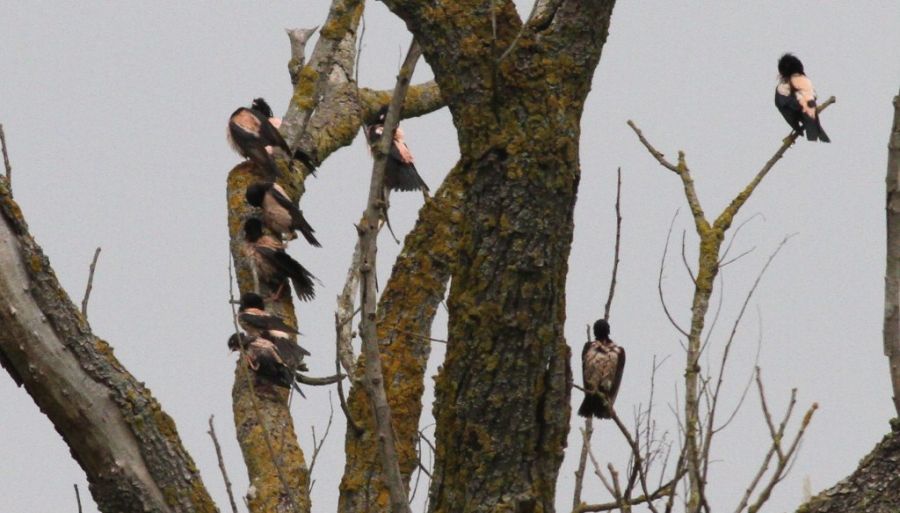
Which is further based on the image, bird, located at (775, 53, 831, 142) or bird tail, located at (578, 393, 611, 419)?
bird, located at (775, 53, 831, 142)

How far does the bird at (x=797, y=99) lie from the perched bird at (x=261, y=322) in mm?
3993

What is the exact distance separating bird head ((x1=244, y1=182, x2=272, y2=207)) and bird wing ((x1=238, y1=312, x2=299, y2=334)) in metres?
0.69

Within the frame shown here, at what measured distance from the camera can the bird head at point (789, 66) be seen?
1027cm

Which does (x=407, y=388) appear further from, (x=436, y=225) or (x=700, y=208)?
(x=700, y=208)

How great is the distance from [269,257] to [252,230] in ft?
1.36

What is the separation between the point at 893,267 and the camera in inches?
112

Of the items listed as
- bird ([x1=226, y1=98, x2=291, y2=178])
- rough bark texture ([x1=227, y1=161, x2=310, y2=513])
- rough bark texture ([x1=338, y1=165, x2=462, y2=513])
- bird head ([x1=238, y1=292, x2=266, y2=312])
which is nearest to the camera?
rough bark texture ([x1=338, y1=165, x2=462, y2=513])

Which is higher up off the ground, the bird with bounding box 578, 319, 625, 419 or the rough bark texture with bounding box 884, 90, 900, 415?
the bird with bounding box 578, 319, 625, 419

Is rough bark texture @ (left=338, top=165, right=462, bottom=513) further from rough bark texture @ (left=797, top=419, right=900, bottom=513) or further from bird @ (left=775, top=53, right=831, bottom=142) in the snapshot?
bird @ (left=775, top=53, right=831, bottom=142)

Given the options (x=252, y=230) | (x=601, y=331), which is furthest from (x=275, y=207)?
(x=601, y=331)

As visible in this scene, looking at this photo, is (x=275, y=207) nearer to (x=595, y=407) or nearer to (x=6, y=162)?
(x=595, y=407)

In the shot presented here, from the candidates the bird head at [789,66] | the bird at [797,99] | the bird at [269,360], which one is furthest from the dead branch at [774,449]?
the bird head at [789,66]

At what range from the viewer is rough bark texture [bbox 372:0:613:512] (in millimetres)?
3000

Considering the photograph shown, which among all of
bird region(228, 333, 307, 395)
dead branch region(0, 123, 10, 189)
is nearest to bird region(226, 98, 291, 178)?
bird region(228, 333, 307, 395)
